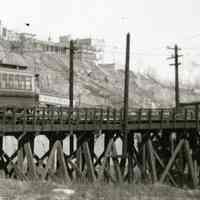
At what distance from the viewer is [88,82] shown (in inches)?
3639

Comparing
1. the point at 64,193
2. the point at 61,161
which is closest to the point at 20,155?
the point at 61,161

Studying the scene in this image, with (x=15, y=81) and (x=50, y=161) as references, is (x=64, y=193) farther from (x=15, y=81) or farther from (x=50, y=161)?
(x=15, y=81)

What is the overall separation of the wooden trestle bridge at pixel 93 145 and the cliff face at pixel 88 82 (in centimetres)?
4535

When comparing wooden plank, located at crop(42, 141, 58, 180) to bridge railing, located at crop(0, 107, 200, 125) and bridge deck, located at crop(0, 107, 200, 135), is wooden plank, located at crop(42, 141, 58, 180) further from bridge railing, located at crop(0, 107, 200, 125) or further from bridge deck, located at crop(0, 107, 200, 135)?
bridge railing, located at crop(0, 107, 200, 125)

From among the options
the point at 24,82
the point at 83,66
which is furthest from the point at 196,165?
the point at 83,66

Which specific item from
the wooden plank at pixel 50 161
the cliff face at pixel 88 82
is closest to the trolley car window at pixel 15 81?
the wooden plank at pixel 50 161

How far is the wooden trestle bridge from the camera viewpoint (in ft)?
64.8

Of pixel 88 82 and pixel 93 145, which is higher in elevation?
pixel 88 82

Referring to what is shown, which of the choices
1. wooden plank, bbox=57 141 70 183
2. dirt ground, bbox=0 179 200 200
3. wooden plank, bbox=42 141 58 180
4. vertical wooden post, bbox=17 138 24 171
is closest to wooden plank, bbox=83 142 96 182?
wooden plank, bbox=57 141 70 183

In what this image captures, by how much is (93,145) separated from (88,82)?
69662mm

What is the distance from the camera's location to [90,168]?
21.1 metres

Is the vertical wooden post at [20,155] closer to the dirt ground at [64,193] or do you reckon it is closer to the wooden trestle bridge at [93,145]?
the wooden trestle bridge at [93,145]

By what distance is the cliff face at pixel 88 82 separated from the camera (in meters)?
80.9

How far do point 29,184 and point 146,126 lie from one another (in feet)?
39.5
